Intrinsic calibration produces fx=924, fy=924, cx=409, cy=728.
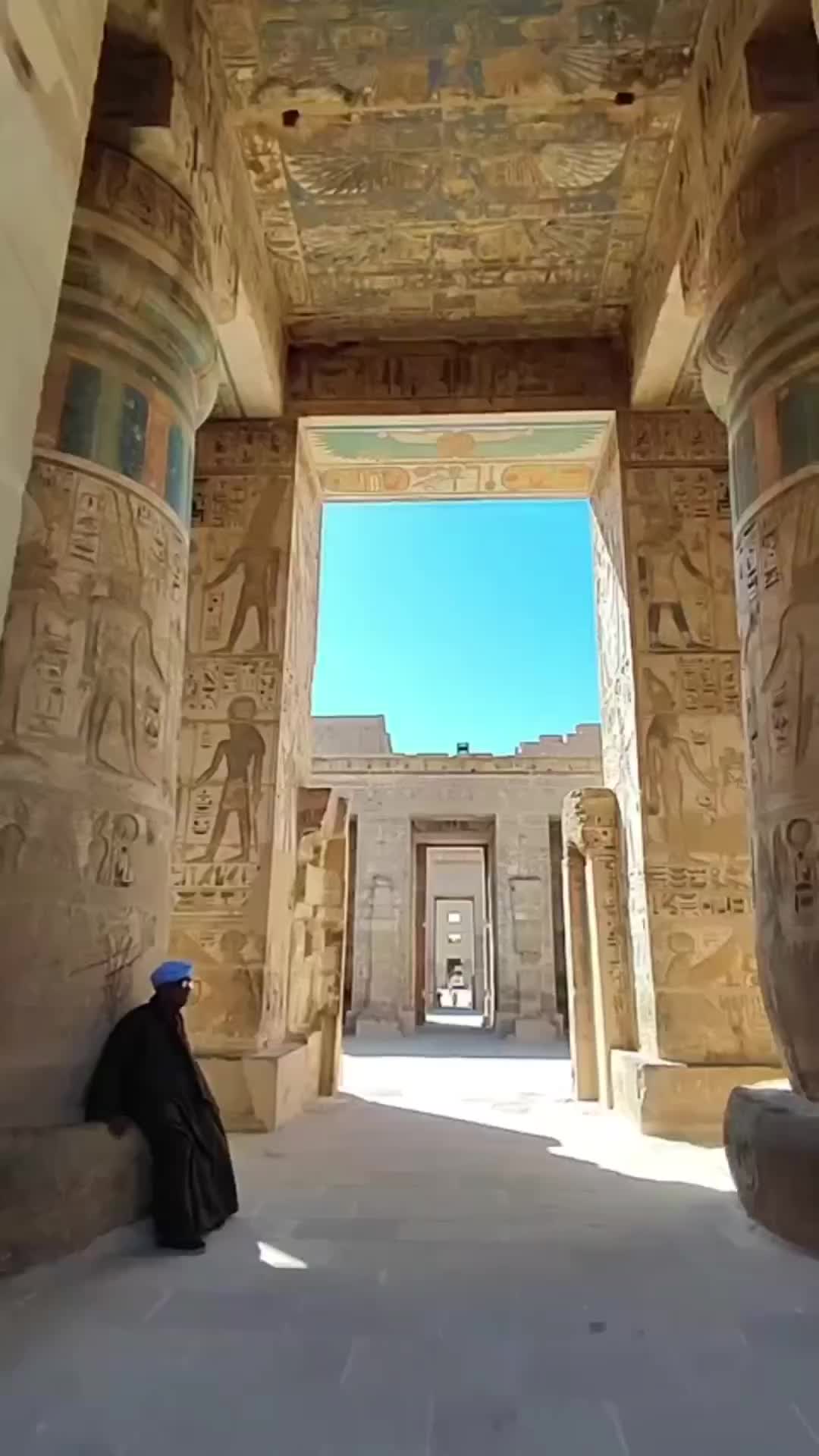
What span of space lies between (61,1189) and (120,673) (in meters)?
1.79

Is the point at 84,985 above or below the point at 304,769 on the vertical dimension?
below

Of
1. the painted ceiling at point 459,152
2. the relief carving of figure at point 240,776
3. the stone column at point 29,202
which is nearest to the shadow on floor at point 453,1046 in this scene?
the relief carving of figure at point 240,776

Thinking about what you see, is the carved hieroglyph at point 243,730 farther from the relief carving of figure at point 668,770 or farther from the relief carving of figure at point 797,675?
the relief carving of figure at point 797,675

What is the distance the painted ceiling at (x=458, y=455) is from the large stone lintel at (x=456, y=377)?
0.11 metres

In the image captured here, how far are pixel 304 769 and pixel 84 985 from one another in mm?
4043

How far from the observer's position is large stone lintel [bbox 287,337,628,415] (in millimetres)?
6992

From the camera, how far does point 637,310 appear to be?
6590 millimetres

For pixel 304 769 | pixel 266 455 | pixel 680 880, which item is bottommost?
pixel 680 880

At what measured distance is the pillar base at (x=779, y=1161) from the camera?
2.89 m

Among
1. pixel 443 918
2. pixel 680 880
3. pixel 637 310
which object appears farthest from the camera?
pixel 443 918

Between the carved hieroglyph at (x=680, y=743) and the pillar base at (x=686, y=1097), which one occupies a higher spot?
the carved hieroglyph at (x=680, y=743)

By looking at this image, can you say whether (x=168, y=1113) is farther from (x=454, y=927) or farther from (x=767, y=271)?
(x=454, y=927)

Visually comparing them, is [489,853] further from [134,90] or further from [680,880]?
[134,90]

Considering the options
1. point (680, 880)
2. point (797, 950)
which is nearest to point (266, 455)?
point (680, 880)
